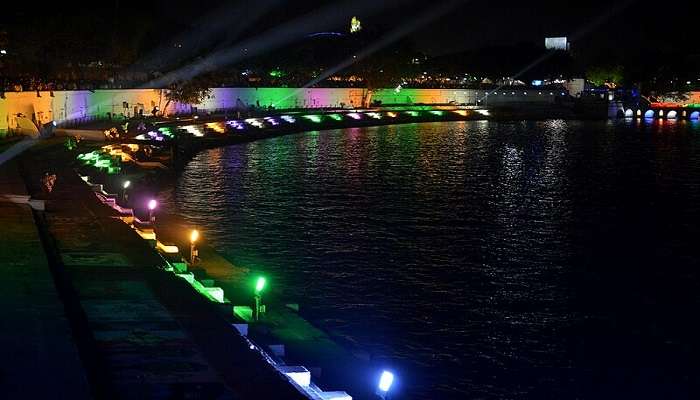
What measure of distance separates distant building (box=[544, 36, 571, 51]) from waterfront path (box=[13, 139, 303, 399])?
161 metres

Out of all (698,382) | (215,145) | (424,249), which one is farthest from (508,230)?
(215,145)

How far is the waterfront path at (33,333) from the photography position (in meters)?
9.43

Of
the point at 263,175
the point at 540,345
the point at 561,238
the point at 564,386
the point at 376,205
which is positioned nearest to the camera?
the point at 564,386

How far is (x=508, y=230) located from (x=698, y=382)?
13.7 m

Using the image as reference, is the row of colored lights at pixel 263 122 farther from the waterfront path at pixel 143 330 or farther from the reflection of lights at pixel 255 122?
the waterfront path at pixel 143 330

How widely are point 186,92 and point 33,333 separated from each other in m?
57.6

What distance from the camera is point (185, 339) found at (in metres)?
11.8

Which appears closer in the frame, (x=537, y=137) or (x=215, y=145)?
(x=215, y=145)

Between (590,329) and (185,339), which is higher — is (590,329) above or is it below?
below

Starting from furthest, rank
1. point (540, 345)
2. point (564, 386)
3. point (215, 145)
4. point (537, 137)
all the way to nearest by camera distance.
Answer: point (537, 137), point (215, 145), point (540, 345), point (564, 386)

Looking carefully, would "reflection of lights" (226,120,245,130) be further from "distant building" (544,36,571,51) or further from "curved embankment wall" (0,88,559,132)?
"distant building" (544,36,571,51)

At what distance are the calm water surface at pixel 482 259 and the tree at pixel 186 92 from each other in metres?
Answer: 16.7

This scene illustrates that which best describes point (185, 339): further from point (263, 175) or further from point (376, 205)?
point (263, 175)

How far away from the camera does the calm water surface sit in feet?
51.3
